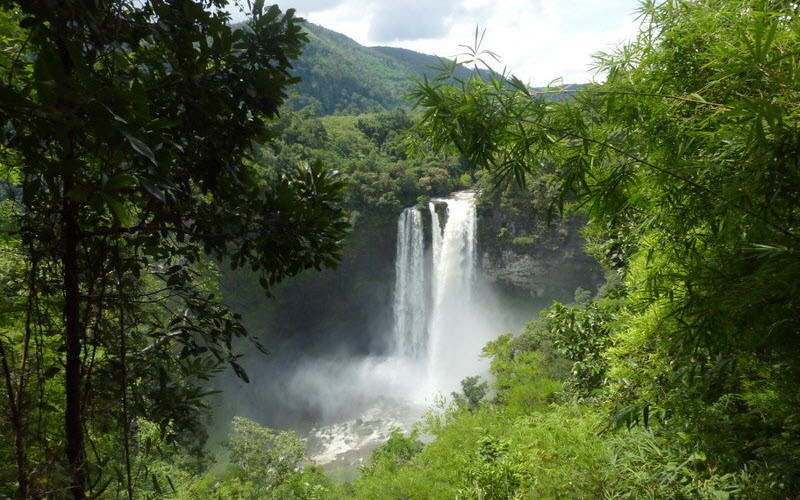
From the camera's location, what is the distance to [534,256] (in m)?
22.1

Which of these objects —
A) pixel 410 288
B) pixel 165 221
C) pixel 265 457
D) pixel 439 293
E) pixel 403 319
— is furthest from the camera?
pixel 403 319

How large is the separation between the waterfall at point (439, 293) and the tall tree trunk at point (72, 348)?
19.2 meters

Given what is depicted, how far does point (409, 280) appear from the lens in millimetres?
21156

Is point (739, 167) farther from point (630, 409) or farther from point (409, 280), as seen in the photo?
point (409, 280)

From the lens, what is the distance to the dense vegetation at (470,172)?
121 cm

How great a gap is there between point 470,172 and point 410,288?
18868 millimetres

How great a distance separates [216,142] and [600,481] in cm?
313

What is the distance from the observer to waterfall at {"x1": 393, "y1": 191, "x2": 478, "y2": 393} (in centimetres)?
2041

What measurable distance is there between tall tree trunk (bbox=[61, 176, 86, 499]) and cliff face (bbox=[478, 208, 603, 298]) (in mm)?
20768

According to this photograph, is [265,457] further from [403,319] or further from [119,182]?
[119,182]

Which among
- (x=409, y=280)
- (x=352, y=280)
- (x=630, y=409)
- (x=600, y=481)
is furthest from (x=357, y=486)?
(x=352, y=280)

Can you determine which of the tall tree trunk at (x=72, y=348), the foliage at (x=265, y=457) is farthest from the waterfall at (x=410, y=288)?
the tall tree trunk at (x=72, y=348)

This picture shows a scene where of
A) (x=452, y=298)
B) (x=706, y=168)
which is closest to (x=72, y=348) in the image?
(x=706, y=168)

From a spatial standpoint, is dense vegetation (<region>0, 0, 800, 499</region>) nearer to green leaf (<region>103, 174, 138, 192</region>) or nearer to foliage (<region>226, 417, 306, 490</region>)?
green leaf (<region>103, 174, 138, 192</region>)
